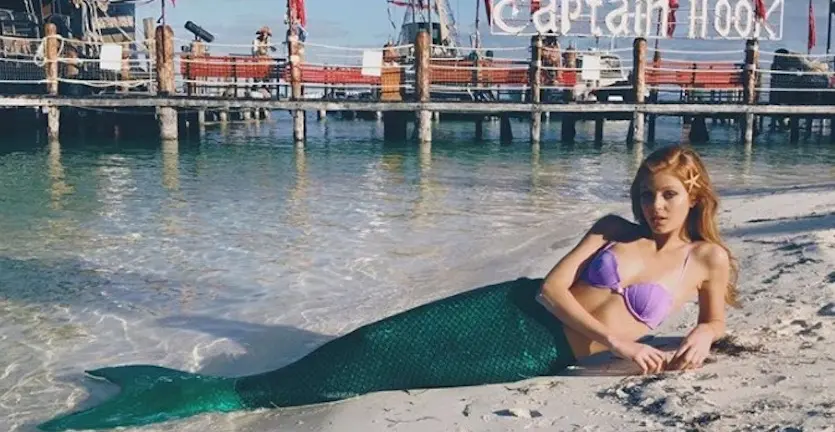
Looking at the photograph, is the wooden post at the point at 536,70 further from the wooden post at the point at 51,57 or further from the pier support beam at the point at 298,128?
the wooden post at the point at 51,57

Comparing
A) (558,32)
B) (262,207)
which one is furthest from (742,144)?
(262,207)

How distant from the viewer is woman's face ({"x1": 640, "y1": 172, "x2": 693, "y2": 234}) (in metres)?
3.23

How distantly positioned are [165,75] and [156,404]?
17.8m

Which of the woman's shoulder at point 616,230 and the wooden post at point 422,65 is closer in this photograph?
the woman's shoulder at point 616,230

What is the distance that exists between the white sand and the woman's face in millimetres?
595

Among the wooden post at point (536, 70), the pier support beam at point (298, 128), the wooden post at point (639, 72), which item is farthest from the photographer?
the pier support beam at point (298, 128)

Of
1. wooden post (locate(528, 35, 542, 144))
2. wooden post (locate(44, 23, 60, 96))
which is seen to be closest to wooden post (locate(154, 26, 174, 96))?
wooden post (locate(44, 23, 60, 96))

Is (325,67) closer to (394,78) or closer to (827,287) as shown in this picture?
(394,78)

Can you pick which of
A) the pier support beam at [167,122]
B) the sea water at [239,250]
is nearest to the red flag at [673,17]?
the sea water at [239,250]

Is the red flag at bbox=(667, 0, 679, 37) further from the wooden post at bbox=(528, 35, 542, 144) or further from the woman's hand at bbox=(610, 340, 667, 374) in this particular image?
the woman's hand at bbox=(610, 340, 667, 374)

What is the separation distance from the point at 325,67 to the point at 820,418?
2144cm

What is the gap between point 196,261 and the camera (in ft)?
22.5

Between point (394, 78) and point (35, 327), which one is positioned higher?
point (394, 78)

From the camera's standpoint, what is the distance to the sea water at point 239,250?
4.57 meters
